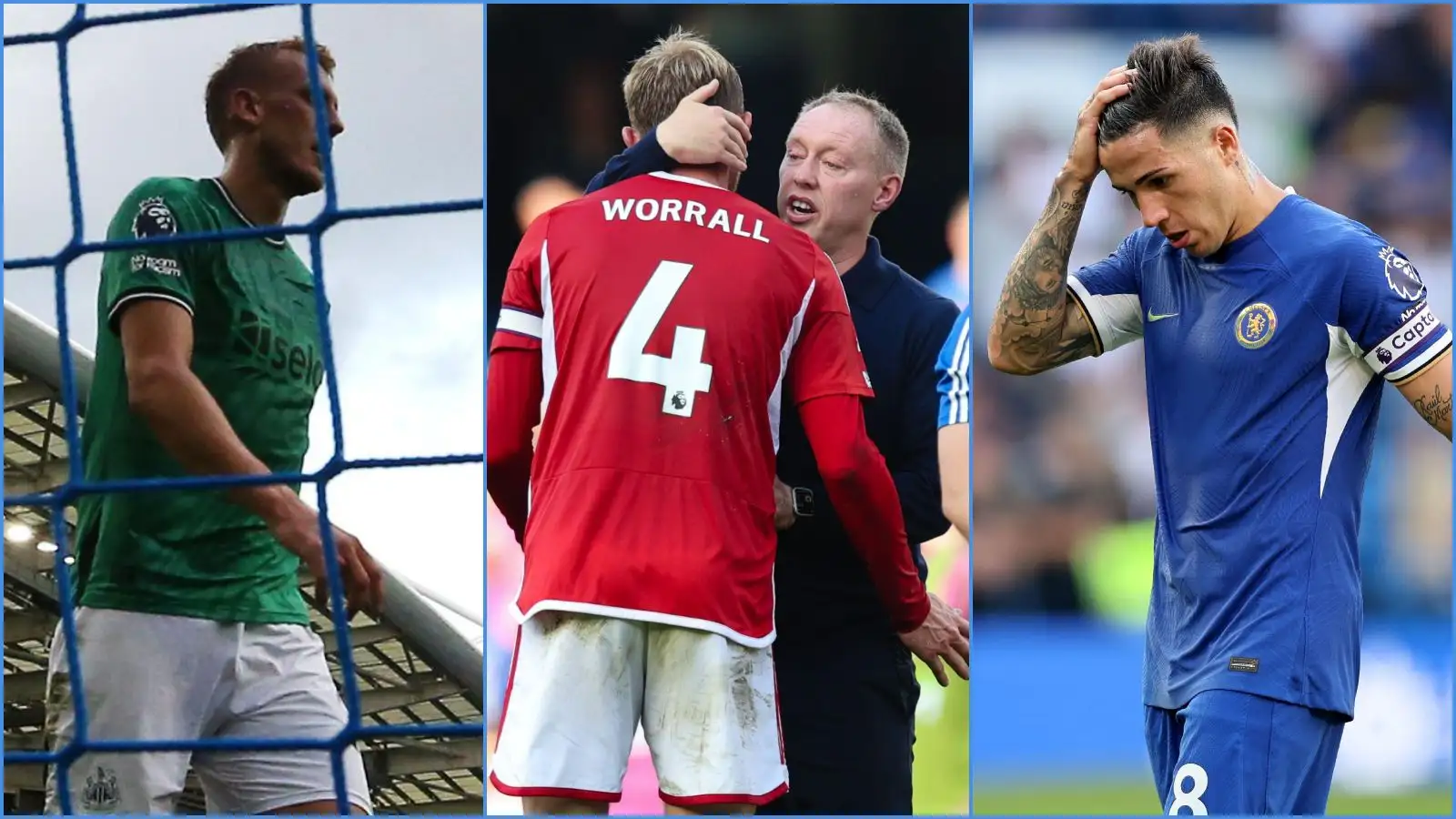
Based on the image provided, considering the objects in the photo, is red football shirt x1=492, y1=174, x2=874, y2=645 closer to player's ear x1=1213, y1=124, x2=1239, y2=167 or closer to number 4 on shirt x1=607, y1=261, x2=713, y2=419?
number 4 on shirt x1=607, y1=261, x2=713, y2=419

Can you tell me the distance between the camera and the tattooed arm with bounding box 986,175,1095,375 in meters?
2.98

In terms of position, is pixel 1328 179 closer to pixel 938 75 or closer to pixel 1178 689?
pixel 938 75

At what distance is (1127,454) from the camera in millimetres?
6508

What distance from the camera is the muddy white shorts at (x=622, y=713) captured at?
2777 millimetres

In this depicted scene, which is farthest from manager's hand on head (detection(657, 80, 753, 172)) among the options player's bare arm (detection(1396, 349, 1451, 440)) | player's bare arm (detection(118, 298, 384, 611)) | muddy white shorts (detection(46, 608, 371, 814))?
muddy white shorts (detection(46, 608, 371, 814))

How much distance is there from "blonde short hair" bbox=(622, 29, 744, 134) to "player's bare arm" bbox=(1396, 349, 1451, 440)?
1.37 m

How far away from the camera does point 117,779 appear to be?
339 cm

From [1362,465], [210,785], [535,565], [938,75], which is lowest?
[210,785]

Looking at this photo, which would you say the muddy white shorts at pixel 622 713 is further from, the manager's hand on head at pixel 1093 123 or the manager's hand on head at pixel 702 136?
the manager's hand on head at pixel 1093 123

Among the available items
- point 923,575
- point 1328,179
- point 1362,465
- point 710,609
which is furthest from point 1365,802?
point 710,609

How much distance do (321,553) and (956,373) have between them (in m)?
1.40

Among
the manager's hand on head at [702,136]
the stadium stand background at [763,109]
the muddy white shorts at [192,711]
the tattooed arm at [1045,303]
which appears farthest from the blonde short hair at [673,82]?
the muddy white shorts at [192,711]

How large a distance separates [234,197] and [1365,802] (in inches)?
184

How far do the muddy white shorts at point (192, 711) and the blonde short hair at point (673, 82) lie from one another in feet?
4.44
